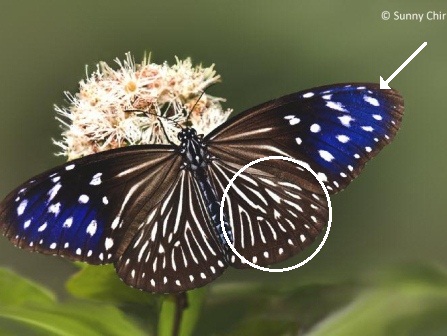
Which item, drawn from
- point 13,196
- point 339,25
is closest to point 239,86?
point 339,25

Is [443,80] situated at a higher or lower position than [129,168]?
higher

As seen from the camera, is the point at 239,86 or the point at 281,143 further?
the point at 239,86

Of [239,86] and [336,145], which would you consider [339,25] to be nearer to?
[239,86]

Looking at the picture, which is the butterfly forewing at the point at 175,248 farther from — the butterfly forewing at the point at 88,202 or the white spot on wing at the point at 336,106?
the white spot on wing at the point at 336,106

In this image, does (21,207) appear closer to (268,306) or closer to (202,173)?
(202,173)

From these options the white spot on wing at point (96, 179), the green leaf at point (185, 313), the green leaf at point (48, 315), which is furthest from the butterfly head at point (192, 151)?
the green leaf at point (48, 315)

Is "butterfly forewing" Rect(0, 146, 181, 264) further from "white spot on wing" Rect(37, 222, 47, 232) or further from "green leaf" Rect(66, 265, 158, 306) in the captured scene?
"green leaf" Rect(66, 265, 158, 306)

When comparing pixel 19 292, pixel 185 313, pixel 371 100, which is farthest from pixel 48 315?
pixel 371 100

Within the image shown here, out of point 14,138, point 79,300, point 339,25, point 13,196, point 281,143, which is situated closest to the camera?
point 13,196
